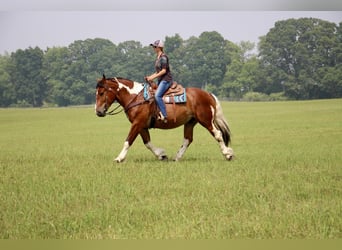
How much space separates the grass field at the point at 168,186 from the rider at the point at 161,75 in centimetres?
90

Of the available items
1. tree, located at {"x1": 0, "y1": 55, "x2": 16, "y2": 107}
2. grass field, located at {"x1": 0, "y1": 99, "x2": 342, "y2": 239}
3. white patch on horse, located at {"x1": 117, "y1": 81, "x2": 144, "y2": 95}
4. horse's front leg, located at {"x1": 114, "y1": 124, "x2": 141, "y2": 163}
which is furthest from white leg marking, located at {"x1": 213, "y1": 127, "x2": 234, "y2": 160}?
tree, located at {"x1": 0, "y1": 55, "x2": 16, "y2": 107}

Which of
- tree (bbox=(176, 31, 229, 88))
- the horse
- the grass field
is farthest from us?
tree (bbox=(176, 31, 229, 88))

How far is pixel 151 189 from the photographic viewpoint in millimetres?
4598

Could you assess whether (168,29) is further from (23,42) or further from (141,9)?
(23,42)

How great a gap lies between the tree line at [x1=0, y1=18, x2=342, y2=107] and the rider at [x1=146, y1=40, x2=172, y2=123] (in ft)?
1.47

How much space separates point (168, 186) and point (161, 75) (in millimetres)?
2132

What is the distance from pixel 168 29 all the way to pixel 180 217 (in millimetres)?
3335

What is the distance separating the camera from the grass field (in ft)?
11.4

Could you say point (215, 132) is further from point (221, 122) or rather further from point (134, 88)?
point (134, 88)

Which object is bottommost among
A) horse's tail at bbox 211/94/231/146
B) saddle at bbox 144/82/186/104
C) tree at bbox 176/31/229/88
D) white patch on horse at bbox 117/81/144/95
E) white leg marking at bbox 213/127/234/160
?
white leg marking at bbox 213/127/234/160

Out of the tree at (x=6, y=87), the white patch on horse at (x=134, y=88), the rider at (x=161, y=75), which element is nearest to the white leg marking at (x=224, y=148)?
the rider at (x=161, y=75)

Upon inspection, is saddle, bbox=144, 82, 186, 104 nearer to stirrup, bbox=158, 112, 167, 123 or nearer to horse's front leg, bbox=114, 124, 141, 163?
stirrup, bbox=158, 112, 167, 123

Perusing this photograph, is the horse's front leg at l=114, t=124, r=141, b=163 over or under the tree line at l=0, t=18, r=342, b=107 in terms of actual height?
under

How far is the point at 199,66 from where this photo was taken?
6816 millimetres
